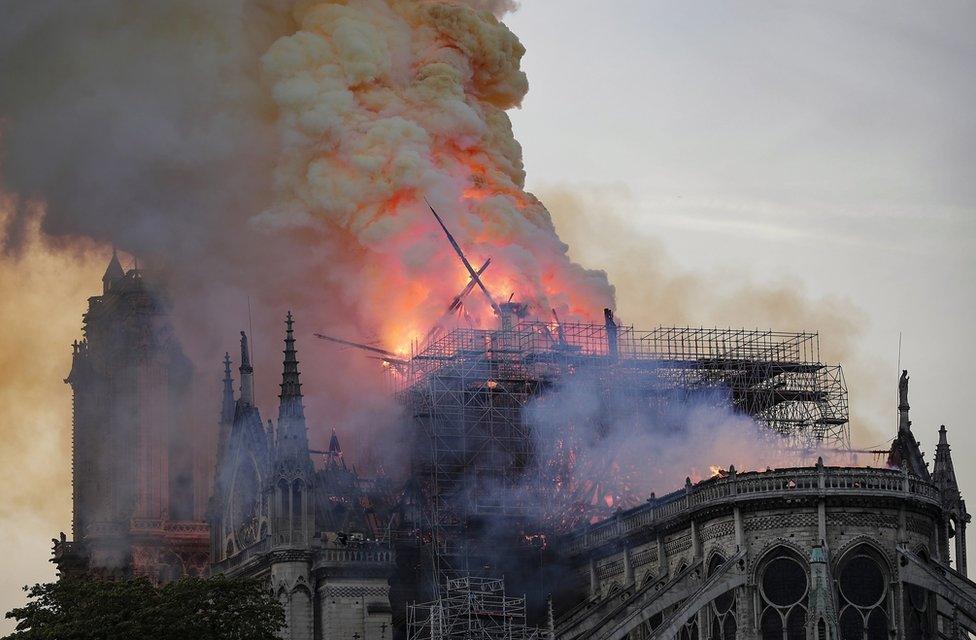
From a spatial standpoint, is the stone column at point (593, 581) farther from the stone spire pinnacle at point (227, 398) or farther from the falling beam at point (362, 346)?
the stone spire pinnacle at point (227, 398)

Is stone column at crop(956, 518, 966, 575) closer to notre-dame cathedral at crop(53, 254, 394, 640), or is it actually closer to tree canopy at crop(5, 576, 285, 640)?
notre-dame cathedral at crop(53, 254, 394, 640)

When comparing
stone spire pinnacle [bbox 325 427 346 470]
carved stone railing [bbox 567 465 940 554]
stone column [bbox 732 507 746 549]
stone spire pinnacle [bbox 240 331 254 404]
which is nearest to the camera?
carved stone railing [bbox 567 465 940 554]

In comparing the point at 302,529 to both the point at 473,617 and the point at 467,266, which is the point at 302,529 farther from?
the point at 467,266

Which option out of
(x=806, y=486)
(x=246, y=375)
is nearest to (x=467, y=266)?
(x=246, y=375)

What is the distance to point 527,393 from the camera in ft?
388

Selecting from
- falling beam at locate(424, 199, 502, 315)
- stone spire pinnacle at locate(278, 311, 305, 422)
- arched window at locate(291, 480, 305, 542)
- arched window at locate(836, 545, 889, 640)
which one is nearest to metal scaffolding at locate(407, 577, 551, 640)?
arched window at locate(291, 480, 305, 542)

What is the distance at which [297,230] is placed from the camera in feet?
419

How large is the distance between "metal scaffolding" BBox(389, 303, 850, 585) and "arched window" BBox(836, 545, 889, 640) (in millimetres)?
21671

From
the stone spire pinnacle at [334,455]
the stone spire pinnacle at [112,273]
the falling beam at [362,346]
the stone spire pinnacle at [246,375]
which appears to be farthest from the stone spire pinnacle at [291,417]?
the stone spire pinnacle at [112,273]

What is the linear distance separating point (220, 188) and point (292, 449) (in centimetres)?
2142

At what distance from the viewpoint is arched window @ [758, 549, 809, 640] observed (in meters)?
96.5

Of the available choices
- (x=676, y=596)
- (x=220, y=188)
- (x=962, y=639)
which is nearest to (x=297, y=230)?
(x=220, y=188)

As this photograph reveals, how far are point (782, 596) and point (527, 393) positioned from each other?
24.3 m

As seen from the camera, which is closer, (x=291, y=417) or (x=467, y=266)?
(x=291, y=417)
